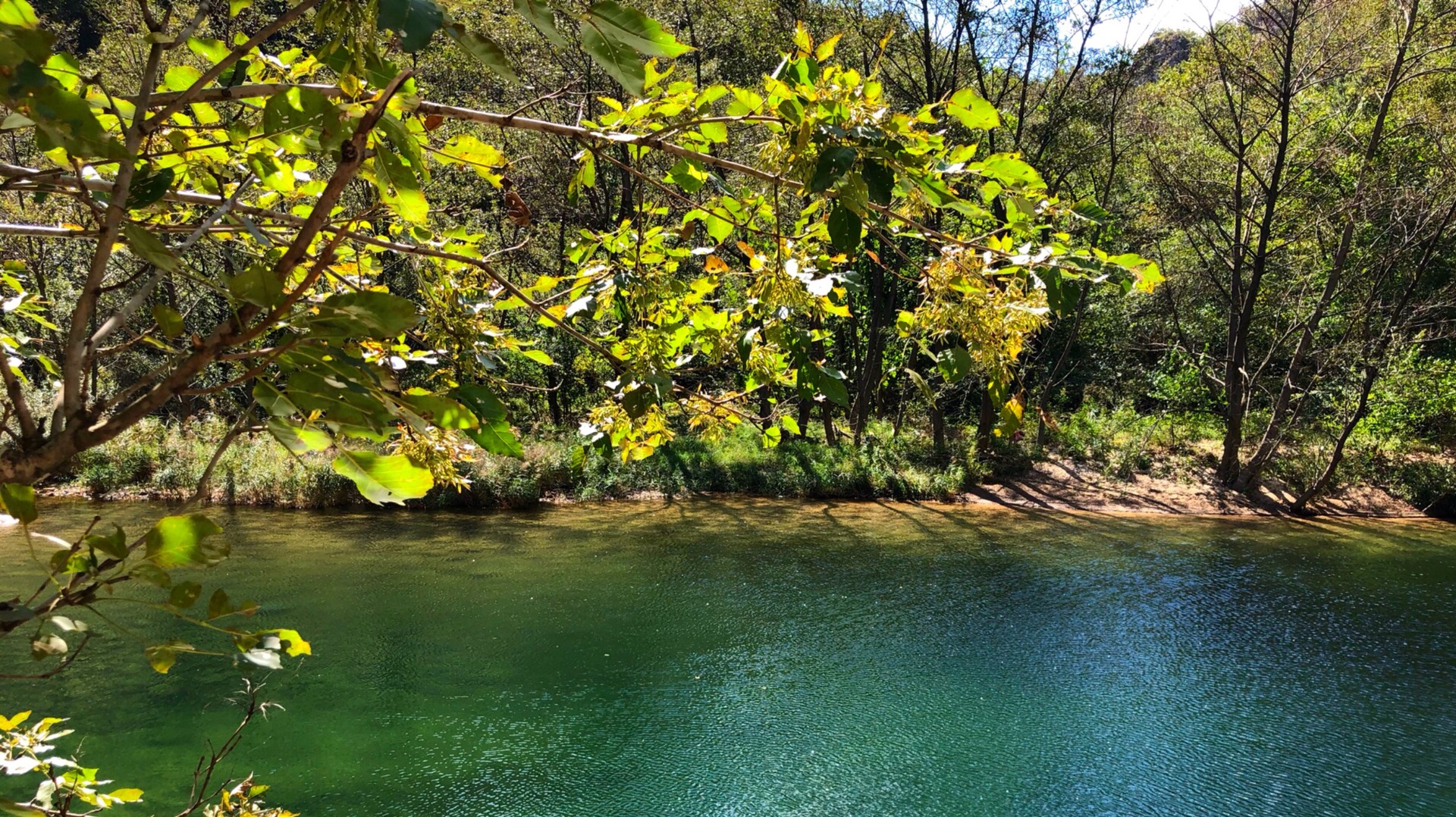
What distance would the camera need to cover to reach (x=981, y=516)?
33.2ft

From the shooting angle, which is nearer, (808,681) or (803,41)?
(803,41)

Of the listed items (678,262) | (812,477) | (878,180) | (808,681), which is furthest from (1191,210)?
(878,180)

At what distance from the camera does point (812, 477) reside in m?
11.1

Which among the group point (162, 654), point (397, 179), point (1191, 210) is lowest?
point (162, 654)

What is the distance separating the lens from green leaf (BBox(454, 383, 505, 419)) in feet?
2.71

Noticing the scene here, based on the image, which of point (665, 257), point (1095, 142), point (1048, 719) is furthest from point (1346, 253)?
point (665, 257)

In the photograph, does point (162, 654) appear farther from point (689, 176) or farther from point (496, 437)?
point (689, 176)

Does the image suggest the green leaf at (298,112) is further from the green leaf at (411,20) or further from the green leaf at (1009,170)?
the green leaf at (1009,170)

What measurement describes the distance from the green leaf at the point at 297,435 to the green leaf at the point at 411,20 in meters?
0.24

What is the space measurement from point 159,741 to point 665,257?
14.2ft

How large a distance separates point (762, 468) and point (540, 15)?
35.8ft

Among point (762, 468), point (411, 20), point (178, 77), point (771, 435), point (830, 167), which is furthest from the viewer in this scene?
point (762, 468)

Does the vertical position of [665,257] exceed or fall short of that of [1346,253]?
it falls short

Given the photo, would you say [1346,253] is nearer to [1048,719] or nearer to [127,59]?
[1048,719]
